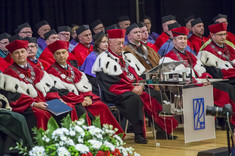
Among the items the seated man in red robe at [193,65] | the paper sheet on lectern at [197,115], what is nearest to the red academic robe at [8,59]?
the seated man in red robe at [193,65]

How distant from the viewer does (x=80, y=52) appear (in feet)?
28.1

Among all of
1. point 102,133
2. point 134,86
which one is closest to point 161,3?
point 134,86

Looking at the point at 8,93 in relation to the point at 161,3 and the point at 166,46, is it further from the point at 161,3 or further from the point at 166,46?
the point at 161,3

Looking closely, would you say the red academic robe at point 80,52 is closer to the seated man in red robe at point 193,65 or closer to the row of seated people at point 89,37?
the row of seated people at point 89,37

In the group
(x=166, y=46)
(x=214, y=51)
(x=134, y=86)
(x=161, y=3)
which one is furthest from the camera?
(x=161, y=3)

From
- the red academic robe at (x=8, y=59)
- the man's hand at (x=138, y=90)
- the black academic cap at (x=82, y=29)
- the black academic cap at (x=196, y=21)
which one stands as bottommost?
the man's hand at (x=138, y=90)

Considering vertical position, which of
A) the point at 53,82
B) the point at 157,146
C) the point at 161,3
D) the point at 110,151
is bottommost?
the point at 157,146

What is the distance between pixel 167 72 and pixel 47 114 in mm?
1689

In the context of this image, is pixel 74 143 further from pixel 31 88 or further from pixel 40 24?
pixel 40 24

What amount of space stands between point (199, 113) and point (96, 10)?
4072mm

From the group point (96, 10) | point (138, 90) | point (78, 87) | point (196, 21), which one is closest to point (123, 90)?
point (138, 90)

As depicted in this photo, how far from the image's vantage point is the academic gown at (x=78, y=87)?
263 inches

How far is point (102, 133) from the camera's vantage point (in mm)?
4488

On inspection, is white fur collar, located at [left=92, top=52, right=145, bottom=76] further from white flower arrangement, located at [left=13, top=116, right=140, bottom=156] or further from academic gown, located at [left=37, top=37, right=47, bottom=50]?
white flower arrangement, located at [left=13, top=116, right=140, bottom=156]
